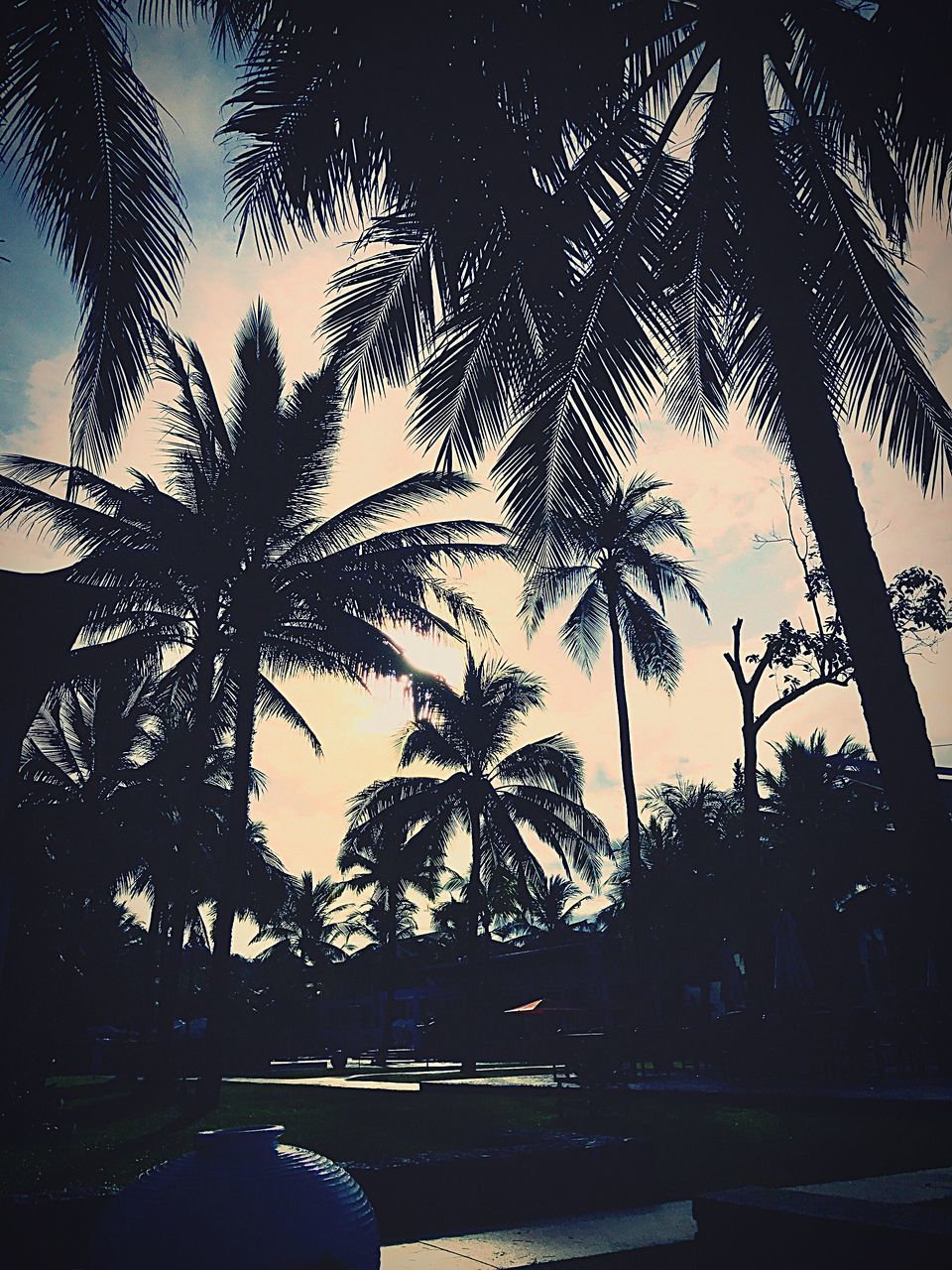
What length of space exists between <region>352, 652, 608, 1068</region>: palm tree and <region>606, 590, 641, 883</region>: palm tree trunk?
5596mm

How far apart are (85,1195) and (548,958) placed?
114 feet

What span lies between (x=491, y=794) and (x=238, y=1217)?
2661cm

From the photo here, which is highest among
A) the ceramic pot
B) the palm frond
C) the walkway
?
the palm frond

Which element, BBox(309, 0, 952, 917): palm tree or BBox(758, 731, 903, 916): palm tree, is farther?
BBox(758, 731, 903, 916): palm tree

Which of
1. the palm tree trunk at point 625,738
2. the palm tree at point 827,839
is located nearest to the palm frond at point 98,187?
the palm tree trunk at point 625,738

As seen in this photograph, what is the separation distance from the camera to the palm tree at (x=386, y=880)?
29.6 meters

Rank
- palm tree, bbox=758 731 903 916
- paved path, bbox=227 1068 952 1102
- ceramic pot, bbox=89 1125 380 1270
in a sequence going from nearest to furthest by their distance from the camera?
ceramic pot, bbox=89 1125 380 1270 < paved path, bbox=227 1068 952 1102 < palm tree, bbox=758 731 903 916

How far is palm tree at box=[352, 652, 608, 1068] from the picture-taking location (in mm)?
28984

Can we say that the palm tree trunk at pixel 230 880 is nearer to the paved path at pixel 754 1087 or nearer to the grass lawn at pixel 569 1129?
the grass lawn at pixel 569 1129

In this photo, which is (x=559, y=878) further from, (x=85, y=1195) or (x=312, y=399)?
(x=85, y=1195)

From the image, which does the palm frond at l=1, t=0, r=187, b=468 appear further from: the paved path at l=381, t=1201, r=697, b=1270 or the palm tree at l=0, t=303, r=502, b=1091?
the palm tree at l=0, t=303, r=502, b=1091

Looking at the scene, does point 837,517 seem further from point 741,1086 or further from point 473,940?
point 473,940

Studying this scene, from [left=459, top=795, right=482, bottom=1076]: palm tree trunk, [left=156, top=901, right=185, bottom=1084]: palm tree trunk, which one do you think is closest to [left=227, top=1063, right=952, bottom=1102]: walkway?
[left=156, top=901, right=185, bottom=1084]: palm tree trunk

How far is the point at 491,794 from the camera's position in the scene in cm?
2927
